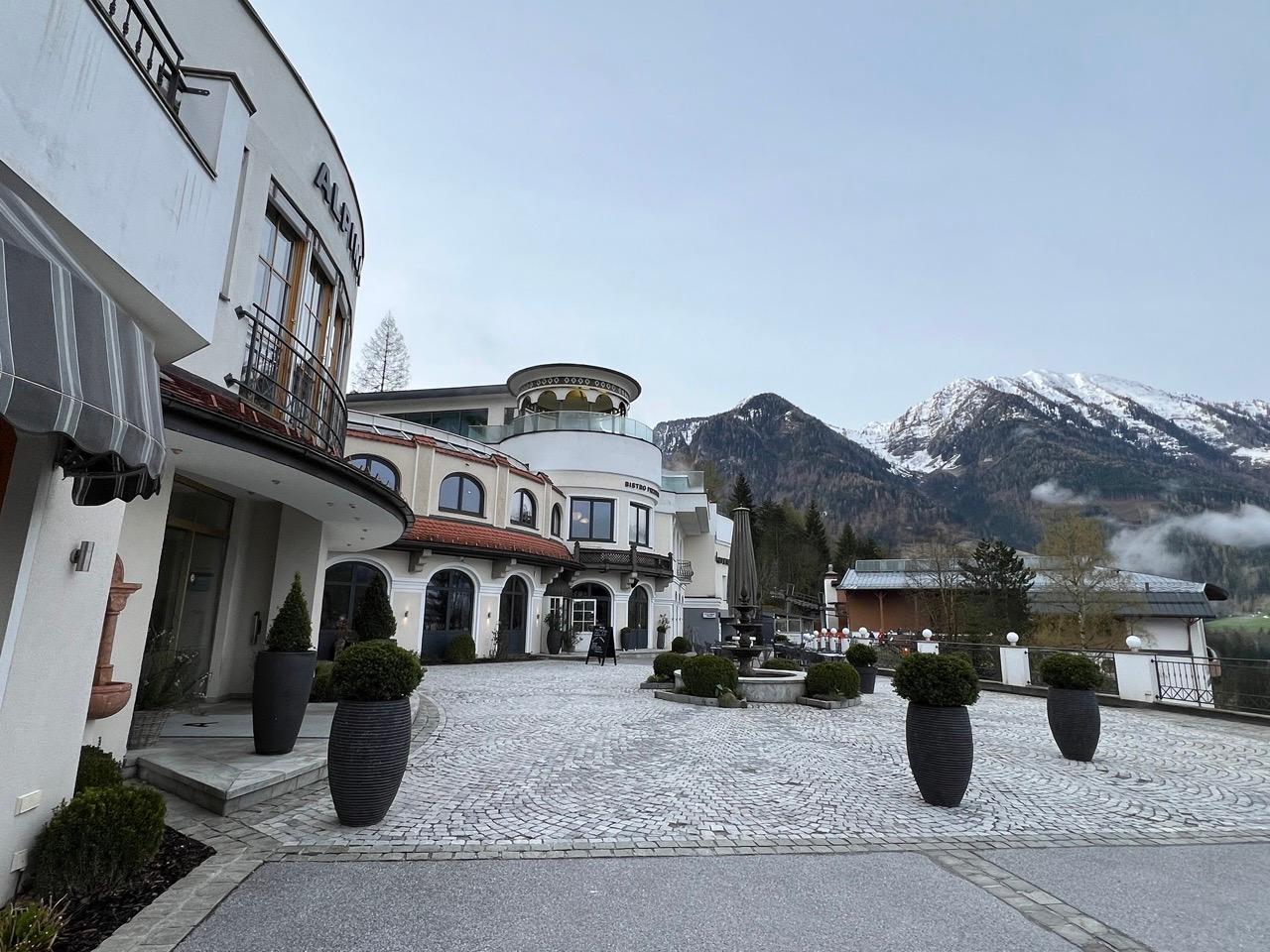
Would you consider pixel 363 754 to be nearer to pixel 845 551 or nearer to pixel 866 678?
pixel 866 678

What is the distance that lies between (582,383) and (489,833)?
27.5 metres

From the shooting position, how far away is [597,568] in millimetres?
27547

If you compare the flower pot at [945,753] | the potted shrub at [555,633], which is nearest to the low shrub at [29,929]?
the flower pot at [945,753]

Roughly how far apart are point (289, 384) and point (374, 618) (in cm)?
943

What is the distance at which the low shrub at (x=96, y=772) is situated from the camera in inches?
174

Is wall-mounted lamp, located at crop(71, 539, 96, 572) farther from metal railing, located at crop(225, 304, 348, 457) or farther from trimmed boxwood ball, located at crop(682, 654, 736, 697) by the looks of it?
trimmed boxwood ball, located at crop(682, 654, 736, 697)

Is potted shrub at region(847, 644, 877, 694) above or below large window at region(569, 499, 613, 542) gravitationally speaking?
below

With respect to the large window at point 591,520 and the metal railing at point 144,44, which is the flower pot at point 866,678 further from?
the metal railing at point 144,44

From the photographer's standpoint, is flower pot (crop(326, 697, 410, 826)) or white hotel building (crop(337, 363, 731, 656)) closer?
flower pot (crop(326, 697, 410, 826))

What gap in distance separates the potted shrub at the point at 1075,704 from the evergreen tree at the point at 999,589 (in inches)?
1072

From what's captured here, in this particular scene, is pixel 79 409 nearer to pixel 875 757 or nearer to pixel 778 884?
pixel 778 884

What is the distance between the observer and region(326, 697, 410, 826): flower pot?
4980 millimetres

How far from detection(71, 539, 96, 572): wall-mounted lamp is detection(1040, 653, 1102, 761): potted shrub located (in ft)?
31.9

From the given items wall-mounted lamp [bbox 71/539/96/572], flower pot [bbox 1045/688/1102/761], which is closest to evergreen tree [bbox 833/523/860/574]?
flower pot [bbox 1045/688/1102/761]
